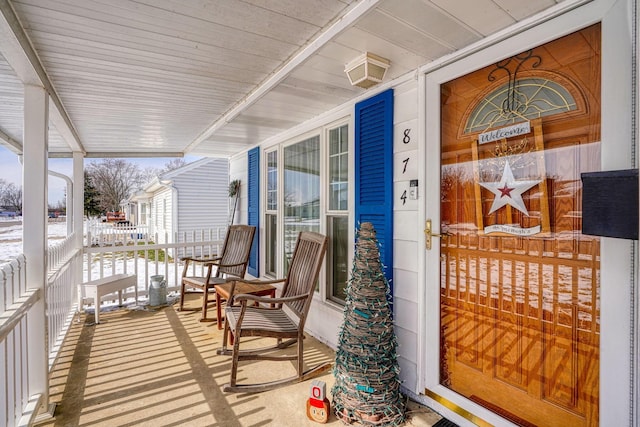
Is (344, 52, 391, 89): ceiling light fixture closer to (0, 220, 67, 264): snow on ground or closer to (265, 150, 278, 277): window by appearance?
(0, 220, 67, 264): snow on ground

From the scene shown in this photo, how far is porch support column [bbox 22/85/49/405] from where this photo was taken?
2.10 m

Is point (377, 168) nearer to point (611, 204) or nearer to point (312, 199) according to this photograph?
point (312, 199)

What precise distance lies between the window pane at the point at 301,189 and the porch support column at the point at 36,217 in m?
2.23

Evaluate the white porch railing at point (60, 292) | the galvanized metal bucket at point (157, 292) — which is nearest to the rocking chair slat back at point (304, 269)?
the white porch railing at point (60, 292)

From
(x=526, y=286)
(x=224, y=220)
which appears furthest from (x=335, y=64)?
(x=224, y=220)

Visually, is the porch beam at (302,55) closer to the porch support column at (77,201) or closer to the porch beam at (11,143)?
the porch support column at (77,201)

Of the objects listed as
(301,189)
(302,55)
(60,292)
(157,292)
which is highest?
(302,55)

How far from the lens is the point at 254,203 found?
4.94m

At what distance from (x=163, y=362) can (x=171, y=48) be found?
8.34 ft

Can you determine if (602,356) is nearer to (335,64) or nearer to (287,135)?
(335,64)

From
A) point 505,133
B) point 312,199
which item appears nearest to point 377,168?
point 505,133

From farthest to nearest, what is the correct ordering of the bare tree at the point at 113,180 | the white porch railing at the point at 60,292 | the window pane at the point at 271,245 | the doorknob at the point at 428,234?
the bare tree at the point at 113,180, the window pane at the point at 271,245, the white porch railing at the point at 60,292, the doorknob at the point at 428,234

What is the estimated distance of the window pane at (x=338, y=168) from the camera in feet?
10.1

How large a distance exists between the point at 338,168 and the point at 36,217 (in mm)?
2322
